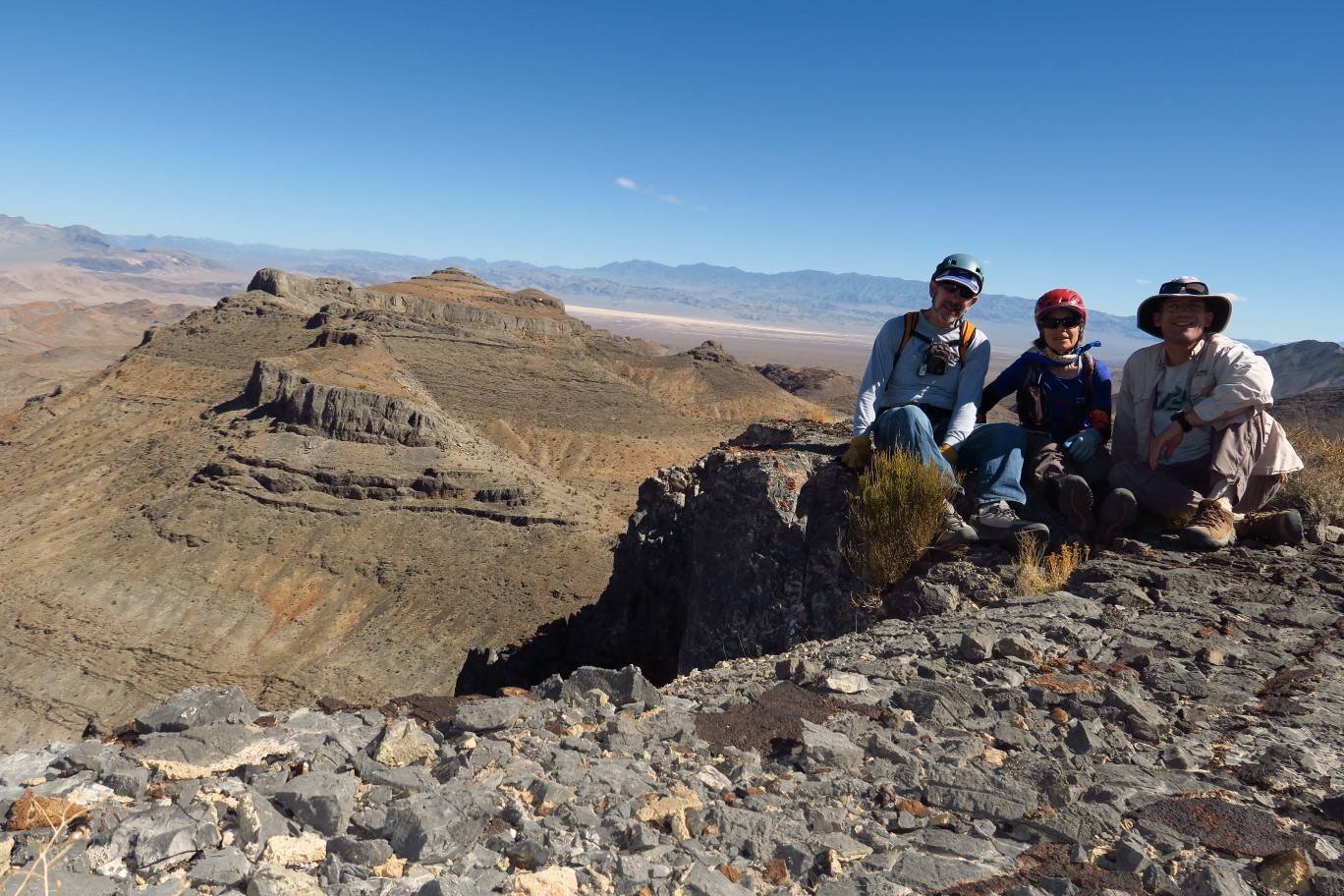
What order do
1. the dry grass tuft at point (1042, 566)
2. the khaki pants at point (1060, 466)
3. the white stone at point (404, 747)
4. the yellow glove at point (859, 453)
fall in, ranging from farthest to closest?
the yellow glove at point (859, 453)
the khaki pants at point (1060, 466)
the dry grass tuft at point (1042, 566)
the white stone at point (404, 747)

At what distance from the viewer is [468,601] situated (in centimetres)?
2294

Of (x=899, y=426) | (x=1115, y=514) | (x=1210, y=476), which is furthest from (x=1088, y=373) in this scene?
(x=899, y=426)

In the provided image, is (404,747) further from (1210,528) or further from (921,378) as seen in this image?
(1210,528)

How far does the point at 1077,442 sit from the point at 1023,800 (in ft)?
12.6

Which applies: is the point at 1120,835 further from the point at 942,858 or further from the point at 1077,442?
the point at 1077,442

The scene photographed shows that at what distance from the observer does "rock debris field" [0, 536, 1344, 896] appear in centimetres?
221

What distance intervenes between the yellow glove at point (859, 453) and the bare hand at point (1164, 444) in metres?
1.89

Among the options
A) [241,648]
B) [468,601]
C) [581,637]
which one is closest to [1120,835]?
[581,637]

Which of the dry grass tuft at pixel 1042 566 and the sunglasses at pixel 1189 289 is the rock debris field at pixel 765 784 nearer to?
the dry grass tuft at pixel 1042 566

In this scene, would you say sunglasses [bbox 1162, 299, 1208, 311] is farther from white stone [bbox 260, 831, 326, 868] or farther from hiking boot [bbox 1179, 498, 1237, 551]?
white stone [bbox 260, 831, 326, 868]

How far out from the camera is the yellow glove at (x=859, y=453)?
6070 mm

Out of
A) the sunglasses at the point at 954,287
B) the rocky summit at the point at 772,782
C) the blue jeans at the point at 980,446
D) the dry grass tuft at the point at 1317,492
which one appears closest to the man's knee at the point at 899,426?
the blue jeans at the point at 980,446

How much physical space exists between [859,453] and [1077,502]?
1536mm

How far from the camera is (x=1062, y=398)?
19.6 feet
